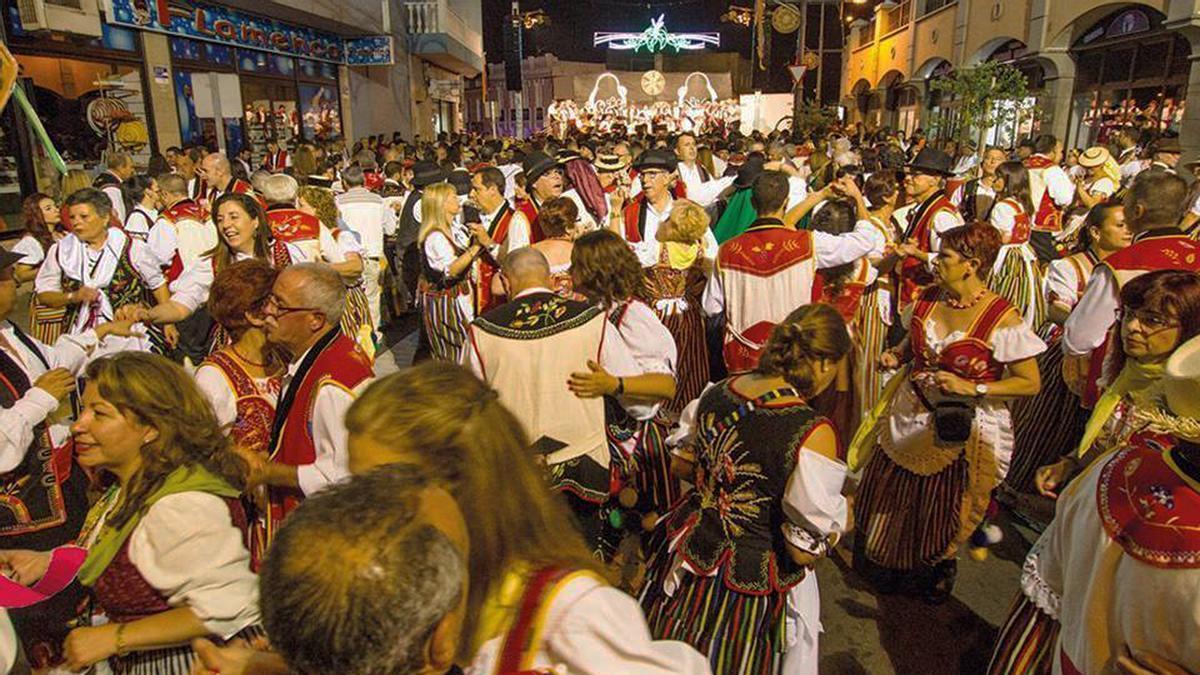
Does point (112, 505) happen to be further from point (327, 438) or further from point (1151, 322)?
point (1151, 322)

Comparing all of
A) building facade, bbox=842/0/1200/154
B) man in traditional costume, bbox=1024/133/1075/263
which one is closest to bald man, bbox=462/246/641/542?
man in traditional costume, bbox=1024/133/1075/263

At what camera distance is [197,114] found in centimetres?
1418

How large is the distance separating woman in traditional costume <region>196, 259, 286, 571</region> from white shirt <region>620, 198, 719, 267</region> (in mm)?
2891

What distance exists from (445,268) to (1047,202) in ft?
21.6

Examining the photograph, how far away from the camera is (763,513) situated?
8.05ft

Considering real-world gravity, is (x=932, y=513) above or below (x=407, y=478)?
below

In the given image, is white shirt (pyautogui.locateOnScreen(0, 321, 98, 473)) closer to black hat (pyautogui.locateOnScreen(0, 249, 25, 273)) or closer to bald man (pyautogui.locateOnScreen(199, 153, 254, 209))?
black hat (pyautogui.locateOnScreen(0, 249, 25, 273))

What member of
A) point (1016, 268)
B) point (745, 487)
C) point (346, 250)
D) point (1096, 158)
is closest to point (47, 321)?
point (346, 250)

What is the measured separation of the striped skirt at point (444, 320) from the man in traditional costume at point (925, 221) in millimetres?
3315

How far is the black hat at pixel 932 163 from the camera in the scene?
567 centimetres

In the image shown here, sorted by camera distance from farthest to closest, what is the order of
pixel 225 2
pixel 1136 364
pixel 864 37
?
pixel 864 37 → pixel 225 2 → pixel 1136 364

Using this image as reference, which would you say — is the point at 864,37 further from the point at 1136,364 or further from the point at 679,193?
the point at 1136,364

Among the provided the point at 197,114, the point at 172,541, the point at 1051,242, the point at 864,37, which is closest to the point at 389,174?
the point at 197,114

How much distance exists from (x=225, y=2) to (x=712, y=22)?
46.1 meters
